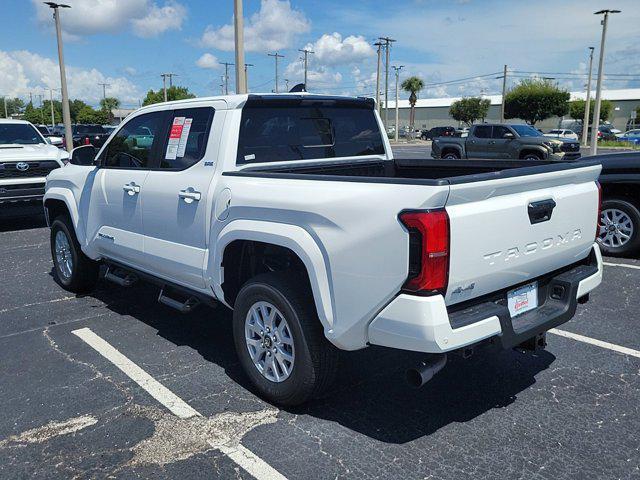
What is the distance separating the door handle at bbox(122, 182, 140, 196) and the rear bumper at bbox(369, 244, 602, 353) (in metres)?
2.65

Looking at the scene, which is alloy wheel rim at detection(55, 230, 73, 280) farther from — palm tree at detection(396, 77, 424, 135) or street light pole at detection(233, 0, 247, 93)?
palm tree at detection(396, 77, 424, 135)

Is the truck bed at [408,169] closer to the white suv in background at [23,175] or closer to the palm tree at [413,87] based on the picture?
the white suv in background at [23,175]

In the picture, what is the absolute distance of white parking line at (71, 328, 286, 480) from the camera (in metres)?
3.15

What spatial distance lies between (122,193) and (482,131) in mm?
18720

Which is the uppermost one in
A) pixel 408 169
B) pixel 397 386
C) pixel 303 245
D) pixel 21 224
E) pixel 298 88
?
pixel 298 88

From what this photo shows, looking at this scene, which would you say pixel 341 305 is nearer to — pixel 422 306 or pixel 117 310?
pixel 422 306

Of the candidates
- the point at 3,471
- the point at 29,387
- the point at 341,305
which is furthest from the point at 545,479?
the point at 29,387

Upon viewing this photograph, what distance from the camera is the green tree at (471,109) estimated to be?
8038 centimetres

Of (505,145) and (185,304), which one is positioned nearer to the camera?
(185,304)

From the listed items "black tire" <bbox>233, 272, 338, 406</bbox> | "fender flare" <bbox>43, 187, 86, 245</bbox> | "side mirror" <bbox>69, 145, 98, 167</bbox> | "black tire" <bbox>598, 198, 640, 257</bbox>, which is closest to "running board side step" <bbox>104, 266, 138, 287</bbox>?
Result: "fender flare" <bbox>43, 187, 86, 245</bbox>

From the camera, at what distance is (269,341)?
149 inches

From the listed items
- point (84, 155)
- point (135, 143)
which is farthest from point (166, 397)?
point (84, 155)

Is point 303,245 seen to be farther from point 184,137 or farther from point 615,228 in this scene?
point 615,228

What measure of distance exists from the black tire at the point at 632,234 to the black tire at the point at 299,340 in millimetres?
5599
